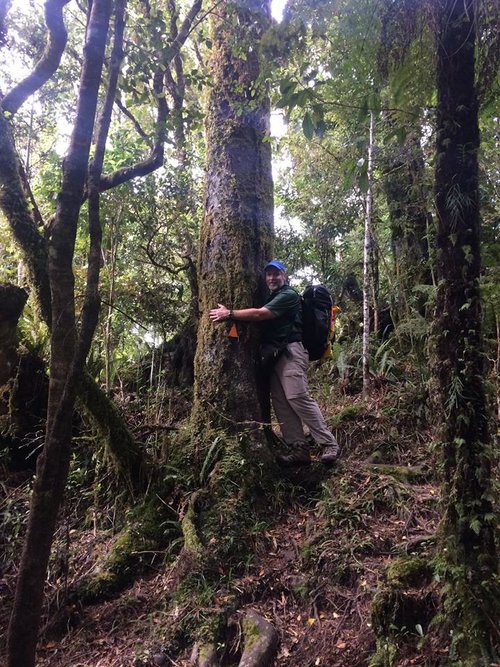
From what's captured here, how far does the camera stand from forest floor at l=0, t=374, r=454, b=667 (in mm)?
3424

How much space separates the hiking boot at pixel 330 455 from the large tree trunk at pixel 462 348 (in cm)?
235

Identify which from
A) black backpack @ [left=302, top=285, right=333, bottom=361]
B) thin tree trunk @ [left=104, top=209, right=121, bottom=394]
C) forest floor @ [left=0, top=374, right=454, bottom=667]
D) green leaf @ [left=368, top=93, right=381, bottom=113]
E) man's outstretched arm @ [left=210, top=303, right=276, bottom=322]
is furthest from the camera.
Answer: thin tree trunk @ [left=104, top=209, right=121, bottom=394]

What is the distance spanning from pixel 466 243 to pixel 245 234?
10.2 feet

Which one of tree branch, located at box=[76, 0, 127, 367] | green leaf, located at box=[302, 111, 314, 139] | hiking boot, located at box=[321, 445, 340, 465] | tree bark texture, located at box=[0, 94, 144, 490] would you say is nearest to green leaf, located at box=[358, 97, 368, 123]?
green leaf, located at box=[302, 111, 314, 139]

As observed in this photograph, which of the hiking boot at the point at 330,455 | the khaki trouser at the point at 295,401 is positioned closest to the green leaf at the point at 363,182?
the khaki trouser at the point at 295,401

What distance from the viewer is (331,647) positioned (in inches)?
135

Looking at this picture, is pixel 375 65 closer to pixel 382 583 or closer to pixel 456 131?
pixel 456 131

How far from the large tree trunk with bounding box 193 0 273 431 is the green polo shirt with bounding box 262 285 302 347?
0.19 metres

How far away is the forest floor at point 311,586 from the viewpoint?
342 cm

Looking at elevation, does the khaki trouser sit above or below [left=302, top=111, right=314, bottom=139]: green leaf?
below

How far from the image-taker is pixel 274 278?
562 centimetres

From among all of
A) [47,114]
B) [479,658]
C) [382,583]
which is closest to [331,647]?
[382,583]

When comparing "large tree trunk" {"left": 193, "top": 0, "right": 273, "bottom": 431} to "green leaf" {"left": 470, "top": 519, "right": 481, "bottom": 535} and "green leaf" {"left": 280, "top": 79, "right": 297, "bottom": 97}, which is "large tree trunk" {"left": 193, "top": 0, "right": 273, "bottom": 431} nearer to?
"green leaf" {"left": 280, "top": 79, "right": 297, "bottom": 97}

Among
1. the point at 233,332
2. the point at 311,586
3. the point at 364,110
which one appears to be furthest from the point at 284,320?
the point at 311,586
